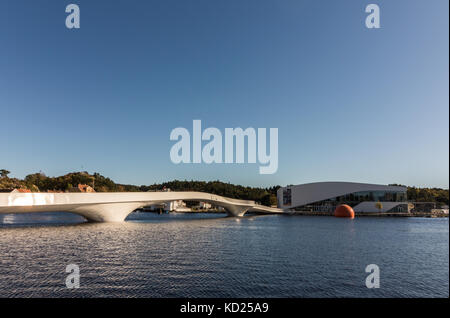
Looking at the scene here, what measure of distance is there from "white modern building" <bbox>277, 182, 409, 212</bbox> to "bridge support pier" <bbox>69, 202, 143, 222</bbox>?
89.3m

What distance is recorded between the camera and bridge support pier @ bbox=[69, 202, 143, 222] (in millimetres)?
48188

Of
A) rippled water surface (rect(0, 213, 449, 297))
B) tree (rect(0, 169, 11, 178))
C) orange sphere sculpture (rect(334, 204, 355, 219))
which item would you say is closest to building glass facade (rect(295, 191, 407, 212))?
orange sphere sculpture (rect(334, 204, 355, 219))

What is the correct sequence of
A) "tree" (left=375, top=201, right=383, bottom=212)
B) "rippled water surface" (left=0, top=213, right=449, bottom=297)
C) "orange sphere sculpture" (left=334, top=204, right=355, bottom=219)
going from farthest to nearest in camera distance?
"tree" (left=375, top=201, right=383, bottom=212) → "orange sphere sculpture" (left=334, top=204, right=355, bottom=219) → "rippled water surface" (left=0, top=213, right=449, bottom=297)

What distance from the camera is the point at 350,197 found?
392ft

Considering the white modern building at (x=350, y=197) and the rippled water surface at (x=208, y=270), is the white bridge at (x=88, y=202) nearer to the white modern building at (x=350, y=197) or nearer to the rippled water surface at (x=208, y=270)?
the rippled water surface at (x=208, y=270)

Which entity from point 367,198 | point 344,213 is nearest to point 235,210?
point 344,213

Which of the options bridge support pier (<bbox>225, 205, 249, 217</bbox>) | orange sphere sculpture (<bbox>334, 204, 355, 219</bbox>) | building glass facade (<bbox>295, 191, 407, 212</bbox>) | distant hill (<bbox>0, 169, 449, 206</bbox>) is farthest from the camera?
distant hill (<bbox>0, 169, 449, 206</bbox>)

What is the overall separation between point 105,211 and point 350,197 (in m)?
101

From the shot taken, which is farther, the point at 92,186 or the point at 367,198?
the point at 92,186

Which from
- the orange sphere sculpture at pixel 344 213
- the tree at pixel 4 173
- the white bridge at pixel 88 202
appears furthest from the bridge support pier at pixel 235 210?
the tree at pixel 4 173

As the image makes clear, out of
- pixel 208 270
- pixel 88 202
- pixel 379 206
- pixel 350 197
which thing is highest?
pixel 88 202

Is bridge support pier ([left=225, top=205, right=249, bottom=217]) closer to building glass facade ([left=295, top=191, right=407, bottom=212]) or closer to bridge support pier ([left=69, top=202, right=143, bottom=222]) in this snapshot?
bridge support pier ([left=69, top=202, right=143, bottom=222])

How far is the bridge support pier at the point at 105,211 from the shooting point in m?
48.2

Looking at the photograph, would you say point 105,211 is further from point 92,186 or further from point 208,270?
point 92,186
